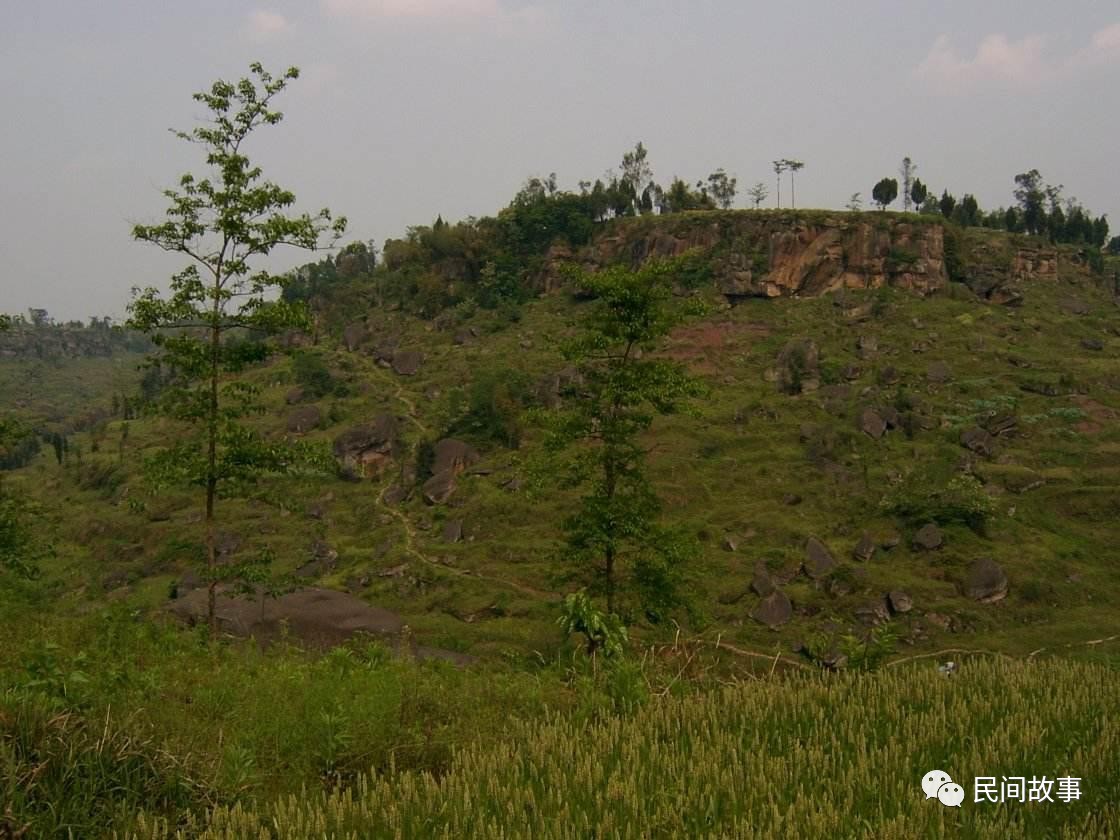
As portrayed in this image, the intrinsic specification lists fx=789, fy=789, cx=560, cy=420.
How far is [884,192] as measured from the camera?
78688 millimetres

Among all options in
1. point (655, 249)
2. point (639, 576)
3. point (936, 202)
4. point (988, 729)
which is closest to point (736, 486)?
point (639, 576)

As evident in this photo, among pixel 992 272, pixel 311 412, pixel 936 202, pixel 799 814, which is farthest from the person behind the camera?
pixel 936 202

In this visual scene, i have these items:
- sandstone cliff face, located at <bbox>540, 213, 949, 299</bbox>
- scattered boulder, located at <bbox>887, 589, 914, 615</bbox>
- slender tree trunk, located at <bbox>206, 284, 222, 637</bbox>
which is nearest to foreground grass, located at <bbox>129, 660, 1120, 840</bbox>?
slender tree trunk, located at <bbox>206, 284, 222, 637</bbox>

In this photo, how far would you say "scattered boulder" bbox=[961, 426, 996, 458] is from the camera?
40.8 m

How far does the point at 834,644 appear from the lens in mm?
25781

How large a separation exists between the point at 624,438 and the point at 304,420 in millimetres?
41764

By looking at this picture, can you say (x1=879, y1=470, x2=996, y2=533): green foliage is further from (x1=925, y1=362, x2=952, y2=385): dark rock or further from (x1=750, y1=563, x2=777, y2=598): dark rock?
(x1=925, y1=362, x2=952, y2=385): dark rock

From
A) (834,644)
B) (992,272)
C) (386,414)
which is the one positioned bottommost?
(834,644)

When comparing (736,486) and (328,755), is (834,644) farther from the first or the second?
(328,755)

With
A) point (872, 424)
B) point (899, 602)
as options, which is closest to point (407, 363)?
point (872, 424)

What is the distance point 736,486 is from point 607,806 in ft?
126

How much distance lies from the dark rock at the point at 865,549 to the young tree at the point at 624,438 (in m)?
21.5

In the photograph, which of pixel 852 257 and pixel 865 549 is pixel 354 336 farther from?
pixel 865 549

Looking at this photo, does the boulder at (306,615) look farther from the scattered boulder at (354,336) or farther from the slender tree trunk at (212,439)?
the scattered boulder at (354,336)
